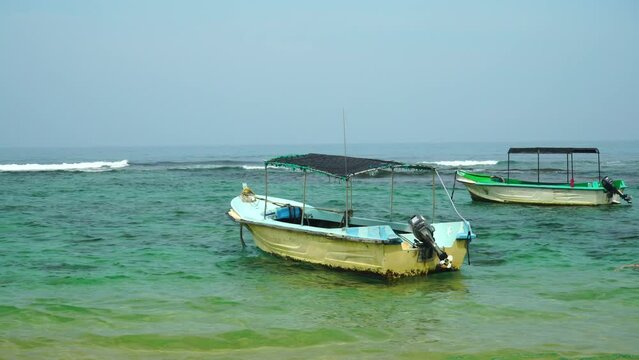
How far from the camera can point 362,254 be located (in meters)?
10.9

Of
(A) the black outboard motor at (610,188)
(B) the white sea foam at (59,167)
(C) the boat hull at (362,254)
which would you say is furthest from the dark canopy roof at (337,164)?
(B) the white sea foam at (59,167)

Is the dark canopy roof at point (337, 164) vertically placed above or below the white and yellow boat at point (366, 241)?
above

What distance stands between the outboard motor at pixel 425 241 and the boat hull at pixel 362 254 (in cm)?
11

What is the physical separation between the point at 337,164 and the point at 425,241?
2.47m

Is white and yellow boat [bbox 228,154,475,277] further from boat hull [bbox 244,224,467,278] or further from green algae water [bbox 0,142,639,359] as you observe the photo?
green algae water [bbox 0,142,639,359]

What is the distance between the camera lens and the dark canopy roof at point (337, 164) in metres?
11.3

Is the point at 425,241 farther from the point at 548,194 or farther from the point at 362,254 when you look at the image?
the point at 548,194

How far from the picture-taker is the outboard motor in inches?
416

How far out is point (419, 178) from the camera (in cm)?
3712

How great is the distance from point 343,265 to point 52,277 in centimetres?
536

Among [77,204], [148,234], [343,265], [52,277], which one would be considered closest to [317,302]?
[343,265]

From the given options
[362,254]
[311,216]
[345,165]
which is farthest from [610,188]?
[362,254]

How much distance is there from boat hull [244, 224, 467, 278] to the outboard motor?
0.11 meters

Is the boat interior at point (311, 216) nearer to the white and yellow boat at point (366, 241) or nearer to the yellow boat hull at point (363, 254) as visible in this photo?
the white and yellow boat at point (366, 241)
